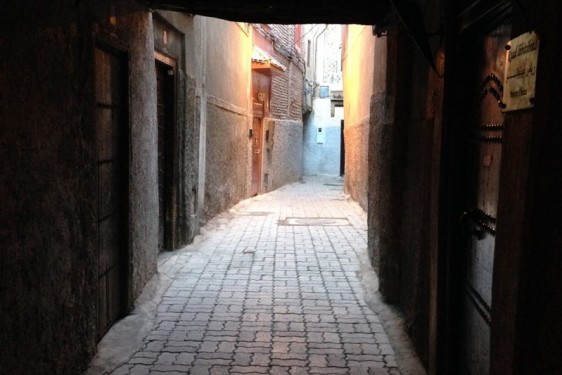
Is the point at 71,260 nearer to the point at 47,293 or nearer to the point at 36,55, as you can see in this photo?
the point at 47,293

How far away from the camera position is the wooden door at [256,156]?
16.1 meters

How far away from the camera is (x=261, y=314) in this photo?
5078mm

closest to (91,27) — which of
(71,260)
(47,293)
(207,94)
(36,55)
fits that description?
(36,55)

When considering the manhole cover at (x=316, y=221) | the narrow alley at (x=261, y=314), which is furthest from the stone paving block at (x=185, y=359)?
the manhole cover at (x=316, y=221)

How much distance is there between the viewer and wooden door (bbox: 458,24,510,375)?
265cm

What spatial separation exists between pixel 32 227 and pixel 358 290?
3.85 metres

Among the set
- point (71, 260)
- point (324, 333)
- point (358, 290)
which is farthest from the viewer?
point (358, 290)

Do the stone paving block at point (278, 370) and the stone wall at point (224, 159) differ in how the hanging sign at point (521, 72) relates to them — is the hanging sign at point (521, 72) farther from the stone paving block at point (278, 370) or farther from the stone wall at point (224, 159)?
the stone wall at point (224, 159)

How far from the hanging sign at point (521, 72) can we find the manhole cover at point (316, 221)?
8413 millimetres

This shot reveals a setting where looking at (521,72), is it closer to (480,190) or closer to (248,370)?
(480,190)

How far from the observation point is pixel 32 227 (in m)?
2.77

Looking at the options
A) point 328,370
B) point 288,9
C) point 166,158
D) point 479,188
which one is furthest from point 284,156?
point 479,188

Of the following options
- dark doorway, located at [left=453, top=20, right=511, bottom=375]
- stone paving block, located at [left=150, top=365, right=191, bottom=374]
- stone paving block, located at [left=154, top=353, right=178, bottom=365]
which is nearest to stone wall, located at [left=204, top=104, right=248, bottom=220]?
stone paving block, located at [left=154, top=353, right=178, bottom=365]

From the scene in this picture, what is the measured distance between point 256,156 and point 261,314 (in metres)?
11.5
